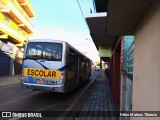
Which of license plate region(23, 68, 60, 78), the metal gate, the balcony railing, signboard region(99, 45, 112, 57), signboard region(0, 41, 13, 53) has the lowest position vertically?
license plate region(23, 68, 60, 78)

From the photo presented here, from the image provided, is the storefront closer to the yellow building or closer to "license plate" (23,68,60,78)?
the yellow building

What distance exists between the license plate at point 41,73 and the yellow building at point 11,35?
58.4 feet

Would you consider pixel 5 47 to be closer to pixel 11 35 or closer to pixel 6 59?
pixel 6 59

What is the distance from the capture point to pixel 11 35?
3509cm

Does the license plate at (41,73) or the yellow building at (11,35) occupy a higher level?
the yellow building at (11,35)

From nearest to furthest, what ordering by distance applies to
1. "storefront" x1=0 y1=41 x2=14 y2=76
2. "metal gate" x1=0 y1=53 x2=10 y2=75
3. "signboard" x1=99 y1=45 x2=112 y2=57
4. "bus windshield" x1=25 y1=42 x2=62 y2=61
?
"bus windshield" x1=25 y1=42 x2=62 y2=61 < "signboard" x1=99 y1=45 x2=112 y2=57 < "storefront" x1=0 y1=41 x2=14 y2=76 < "metal gate" x1=0 y1=53 x2=10 y2=75

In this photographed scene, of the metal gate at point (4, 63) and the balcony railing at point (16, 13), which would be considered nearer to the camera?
the balcony railing at point (16, 13)

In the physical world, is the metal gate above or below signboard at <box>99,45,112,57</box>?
below

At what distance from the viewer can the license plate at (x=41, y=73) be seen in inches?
535

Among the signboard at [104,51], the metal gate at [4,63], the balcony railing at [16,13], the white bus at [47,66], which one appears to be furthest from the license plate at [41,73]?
the metal gate at [4,63]

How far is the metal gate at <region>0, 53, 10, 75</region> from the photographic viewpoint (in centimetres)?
3270

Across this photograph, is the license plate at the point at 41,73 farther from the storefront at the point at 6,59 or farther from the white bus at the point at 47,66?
the storefront at the point at 6,59

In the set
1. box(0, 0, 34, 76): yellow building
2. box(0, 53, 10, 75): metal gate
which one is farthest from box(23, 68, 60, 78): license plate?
box(0, 53, 10, 75): metal gate

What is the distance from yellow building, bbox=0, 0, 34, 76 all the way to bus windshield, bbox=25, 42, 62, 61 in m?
17.1
